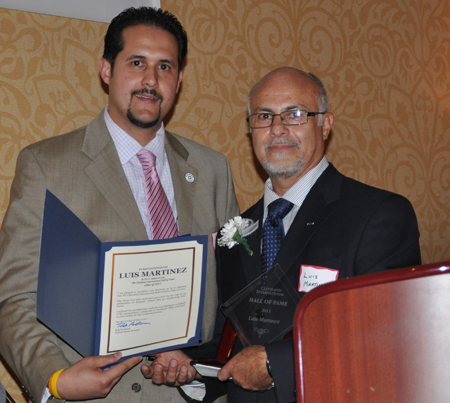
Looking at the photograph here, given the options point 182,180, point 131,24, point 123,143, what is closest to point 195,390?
point 182,180

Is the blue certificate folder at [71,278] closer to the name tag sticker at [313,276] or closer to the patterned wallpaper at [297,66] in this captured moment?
the name tag sticker at [313,276]

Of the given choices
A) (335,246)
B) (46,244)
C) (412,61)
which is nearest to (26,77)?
(46,244)

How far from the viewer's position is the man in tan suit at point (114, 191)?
1.69m

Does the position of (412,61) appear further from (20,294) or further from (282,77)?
(20,294)

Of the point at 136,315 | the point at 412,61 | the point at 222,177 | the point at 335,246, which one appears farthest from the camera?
the point at 412,61

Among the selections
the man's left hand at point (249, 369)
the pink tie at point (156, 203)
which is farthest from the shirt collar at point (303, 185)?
the man's left hand at point (249, 369)

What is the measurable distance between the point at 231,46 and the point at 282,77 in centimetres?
98

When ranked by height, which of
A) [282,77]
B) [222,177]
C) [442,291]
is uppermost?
[282,77]

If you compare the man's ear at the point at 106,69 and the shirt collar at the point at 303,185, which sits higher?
the man's ear at the point at 106,69

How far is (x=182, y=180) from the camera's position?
7.02 ft

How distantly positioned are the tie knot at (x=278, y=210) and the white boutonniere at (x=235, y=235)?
0.10 meters

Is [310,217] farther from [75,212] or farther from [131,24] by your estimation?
[131,24]

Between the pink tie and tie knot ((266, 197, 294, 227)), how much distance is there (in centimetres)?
39

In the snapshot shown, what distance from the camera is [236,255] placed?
2.01m
